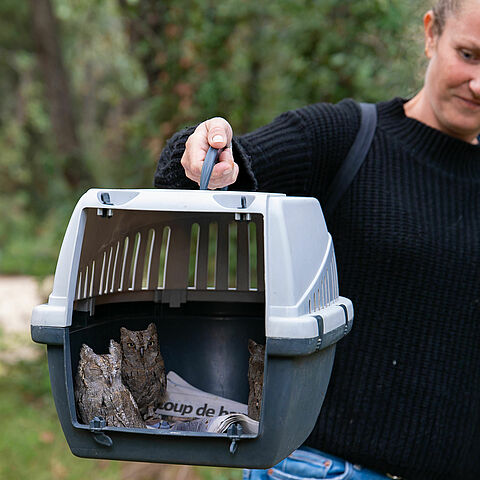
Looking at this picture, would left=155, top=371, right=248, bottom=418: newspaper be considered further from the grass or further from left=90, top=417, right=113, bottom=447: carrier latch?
the grass

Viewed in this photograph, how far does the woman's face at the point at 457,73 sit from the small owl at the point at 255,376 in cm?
65

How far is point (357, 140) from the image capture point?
153 cm

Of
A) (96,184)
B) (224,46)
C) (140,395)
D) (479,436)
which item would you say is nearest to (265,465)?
(140,395)

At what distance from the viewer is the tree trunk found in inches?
227

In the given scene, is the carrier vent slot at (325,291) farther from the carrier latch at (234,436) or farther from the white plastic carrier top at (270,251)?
the carrier latch at (234,436)

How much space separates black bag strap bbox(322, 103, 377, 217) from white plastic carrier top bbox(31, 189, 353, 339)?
1.24 ft

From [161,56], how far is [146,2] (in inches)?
12.5

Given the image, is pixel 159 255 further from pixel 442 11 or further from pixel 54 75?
pixel 54 75

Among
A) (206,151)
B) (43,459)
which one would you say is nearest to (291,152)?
(206,151)

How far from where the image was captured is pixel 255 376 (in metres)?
1.33

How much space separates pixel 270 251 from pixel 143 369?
0.41m

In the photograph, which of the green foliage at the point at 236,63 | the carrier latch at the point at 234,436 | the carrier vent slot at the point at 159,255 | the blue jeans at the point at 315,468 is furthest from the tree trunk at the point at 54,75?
the carrier latch at the point at 234,436

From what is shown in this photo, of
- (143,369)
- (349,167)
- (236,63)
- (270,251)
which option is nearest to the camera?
(270,251)

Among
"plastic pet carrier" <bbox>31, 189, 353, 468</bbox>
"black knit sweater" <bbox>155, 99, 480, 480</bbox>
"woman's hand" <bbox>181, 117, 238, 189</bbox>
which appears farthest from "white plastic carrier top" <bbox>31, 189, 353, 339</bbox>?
"black knit sweater" <bbox>155, 99, 480, 480</bbox>
